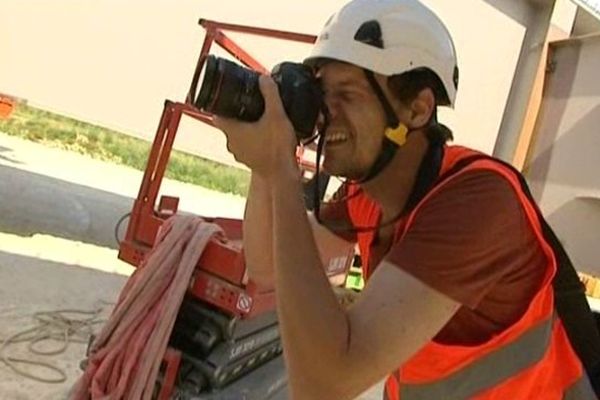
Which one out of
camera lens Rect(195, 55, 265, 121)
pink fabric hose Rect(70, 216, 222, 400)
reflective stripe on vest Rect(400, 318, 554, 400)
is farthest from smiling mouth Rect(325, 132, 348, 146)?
pink fabric hose Rect(70, 216, 222, 400)

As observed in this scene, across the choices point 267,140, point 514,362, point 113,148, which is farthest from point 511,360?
point 113,148

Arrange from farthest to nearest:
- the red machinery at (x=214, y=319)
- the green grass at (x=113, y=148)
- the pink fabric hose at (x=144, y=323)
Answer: the green grass at (x=113, y=148), the red machinery at (x=214, y=319), the pink fabric hose at (x=144, y=323)

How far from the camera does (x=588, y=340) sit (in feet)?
3.78

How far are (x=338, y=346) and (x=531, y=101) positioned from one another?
678 centimetres

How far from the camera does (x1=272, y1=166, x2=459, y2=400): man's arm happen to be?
0.97 metres

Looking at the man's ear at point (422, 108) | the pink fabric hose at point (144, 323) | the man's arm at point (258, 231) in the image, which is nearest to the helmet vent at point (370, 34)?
the man's ear at point (422, 108)

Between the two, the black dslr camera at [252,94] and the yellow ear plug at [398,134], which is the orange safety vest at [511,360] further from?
the black dslr camera at [252,94]

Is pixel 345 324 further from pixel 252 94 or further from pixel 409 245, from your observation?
pixel 252 94

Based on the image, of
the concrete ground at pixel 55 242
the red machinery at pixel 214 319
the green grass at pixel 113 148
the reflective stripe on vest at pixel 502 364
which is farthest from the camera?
the green grass at pixel 113 148

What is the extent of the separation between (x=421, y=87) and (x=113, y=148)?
11774mm

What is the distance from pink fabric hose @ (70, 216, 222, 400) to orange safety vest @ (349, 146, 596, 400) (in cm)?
180

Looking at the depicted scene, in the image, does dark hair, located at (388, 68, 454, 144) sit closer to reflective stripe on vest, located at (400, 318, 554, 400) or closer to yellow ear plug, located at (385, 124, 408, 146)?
yellow ear plug, located at (385, 124, 408, 146)

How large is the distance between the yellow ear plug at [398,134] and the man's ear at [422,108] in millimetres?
23

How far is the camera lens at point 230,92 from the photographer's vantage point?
115cm
